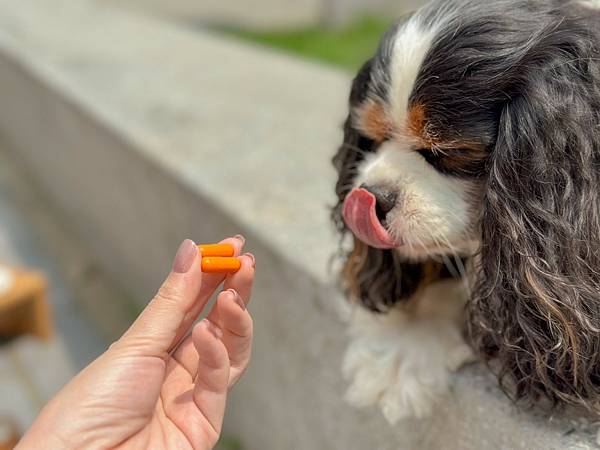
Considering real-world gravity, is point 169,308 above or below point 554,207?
below

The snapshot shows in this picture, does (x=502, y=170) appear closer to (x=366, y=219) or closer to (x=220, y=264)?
(x=366, y=219)

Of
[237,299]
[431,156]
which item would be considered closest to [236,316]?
[237,299]

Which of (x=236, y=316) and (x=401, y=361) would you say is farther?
(x=401, y=361)

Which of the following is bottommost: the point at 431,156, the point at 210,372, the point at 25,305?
the point at 25,305

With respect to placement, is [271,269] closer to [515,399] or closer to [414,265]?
[414,265]

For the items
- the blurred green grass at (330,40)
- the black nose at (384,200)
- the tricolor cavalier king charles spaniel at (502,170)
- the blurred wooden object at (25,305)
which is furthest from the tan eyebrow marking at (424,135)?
the blurred green grass at (330,40)

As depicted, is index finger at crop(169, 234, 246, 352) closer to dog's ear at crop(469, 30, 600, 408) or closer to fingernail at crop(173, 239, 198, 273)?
fingernail at crop(173, 239, 198, 273)

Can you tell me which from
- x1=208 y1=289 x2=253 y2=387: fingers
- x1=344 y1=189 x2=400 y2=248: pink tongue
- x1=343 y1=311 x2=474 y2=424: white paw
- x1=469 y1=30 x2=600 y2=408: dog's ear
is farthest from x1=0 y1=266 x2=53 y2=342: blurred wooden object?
x1=469 y1=30 x2=600 y2=408: dog's ear
